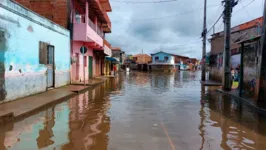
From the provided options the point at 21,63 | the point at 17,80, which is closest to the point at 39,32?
the point at 21,63

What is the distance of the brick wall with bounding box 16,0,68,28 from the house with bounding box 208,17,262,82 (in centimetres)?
1319

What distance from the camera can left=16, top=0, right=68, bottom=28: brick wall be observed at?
708 inches

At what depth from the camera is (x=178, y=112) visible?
29.6 feet

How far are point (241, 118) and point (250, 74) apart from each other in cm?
605

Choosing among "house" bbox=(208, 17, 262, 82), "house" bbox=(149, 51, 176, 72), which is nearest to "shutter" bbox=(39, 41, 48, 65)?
"house" bbox=(208, 17, 262, 82)

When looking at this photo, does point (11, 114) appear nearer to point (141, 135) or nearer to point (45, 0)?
point (141, 135)

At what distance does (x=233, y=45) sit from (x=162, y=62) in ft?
195

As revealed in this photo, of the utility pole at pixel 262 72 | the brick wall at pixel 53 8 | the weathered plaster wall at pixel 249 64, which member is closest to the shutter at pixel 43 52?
the brick wall at pixel 53 8

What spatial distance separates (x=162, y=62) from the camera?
81.9 metres

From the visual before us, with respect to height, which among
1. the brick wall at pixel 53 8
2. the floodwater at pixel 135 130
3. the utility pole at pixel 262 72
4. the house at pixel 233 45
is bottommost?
the floodwater at pixel 135 130

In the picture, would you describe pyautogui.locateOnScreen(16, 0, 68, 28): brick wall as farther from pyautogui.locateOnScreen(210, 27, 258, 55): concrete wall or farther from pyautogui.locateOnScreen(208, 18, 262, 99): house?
pyautogui.locateOnScreen(210, 27, 258, 55): concrete wall

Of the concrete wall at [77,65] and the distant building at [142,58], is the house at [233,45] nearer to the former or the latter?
the concrete wall at [77,65]

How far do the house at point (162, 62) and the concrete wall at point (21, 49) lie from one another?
67602 mm

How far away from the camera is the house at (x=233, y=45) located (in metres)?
21.3
